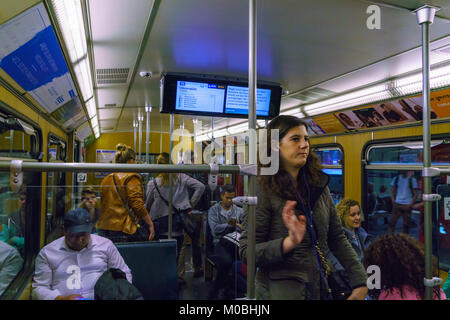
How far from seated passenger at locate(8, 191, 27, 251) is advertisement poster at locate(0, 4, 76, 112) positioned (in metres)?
0.90

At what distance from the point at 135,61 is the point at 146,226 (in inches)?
79.2

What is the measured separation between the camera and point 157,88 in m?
3.87

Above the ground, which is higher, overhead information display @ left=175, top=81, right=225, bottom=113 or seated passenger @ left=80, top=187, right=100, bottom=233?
overhead information display @ left=175, top=81, right=225, bottom=113

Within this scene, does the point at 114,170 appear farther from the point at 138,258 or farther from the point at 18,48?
the point at 18,48

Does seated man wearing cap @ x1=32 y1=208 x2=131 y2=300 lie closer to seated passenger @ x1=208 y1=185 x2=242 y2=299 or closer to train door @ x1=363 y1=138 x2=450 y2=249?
seated passenger @ x1=208 y1=185 x2=242 y2=299

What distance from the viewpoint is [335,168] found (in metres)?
5.12

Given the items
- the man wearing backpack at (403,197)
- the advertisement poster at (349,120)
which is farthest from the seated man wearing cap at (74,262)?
the advertisement poster at (349,120)

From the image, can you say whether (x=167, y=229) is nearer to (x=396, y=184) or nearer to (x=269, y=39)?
(x=269, y=39)

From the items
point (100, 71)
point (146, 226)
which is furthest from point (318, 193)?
point (100, 71)

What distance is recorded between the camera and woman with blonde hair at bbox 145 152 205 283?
1.42 meters

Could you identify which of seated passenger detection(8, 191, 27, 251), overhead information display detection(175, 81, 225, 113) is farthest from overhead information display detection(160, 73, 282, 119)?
seated passenger detection(8, 191, 27, 251)

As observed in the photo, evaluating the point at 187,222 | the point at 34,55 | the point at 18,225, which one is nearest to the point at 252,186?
the point at 187,222

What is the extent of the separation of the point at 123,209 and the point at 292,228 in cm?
75

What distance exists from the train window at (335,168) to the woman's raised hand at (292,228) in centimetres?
381
